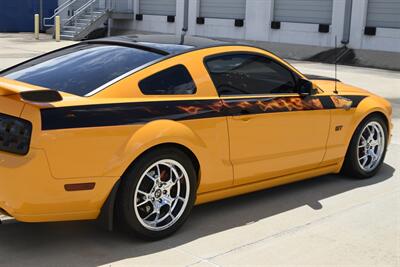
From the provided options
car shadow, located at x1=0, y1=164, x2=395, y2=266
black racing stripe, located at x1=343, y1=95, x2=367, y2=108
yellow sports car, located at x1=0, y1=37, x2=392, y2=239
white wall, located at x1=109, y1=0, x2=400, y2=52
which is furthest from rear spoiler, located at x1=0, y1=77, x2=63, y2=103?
white wall, located at x1=109, y1=0, x2=400, y2=52

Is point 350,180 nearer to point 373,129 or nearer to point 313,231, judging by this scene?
point 373,129

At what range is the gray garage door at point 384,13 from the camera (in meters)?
21.4

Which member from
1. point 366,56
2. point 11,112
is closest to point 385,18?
point 366,56

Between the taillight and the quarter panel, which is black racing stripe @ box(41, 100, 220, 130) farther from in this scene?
the quarter panel

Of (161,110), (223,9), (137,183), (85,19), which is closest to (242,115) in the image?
(161,110)

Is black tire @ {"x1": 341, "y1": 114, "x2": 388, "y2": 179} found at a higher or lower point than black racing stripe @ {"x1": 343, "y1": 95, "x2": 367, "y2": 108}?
lower

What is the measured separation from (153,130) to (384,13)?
19.7m

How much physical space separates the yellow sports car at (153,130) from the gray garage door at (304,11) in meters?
18.9

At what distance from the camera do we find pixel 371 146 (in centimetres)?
605

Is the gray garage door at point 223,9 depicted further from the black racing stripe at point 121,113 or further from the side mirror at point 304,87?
the black racing stripe at point 121,113

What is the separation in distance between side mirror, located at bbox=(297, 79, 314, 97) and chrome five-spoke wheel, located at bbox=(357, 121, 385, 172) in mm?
995

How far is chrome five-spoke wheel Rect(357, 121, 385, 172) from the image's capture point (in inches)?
235

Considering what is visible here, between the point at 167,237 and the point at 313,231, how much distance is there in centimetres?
118

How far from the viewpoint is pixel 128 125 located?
392 centimetres
